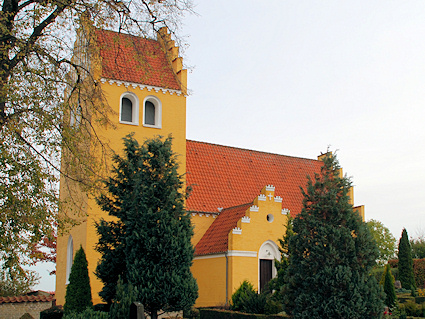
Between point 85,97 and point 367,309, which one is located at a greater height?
point 85,97

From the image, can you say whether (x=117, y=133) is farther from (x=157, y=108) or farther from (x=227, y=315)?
(x=227, y=315)

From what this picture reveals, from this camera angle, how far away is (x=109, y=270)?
13.0 metres

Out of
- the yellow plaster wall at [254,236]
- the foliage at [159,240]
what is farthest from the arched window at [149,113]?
the foliage at [159,240]

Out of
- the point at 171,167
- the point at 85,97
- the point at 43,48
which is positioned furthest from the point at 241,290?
the point at 43,48

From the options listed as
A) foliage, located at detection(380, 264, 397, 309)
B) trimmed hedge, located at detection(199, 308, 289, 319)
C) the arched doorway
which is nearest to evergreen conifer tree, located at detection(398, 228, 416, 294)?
foliage, located at detection(380, 264, 397, 309)

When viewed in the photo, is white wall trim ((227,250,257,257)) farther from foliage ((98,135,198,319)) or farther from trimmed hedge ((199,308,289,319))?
foliage ((98,135,198,319))

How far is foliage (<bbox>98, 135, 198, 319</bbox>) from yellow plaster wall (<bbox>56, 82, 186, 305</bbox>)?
19.0 feet

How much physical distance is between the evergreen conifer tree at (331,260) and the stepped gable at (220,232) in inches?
313

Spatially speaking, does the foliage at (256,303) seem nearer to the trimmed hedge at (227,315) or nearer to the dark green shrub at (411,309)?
the trimmed hedge at (227,315)

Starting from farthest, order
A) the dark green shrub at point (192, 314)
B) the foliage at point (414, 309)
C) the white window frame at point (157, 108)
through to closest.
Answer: the white window frame at point (157, 108), the dark green shrub at point (192, 314), the foliage at point (414, 309)

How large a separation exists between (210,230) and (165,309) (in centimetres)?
889

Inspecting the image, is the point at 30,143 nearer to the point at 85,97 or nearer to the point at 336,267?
the point at 85,97

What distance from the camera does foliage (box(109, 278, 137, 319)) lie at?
402 inches

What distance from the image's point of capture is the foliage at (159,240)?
1123cm
